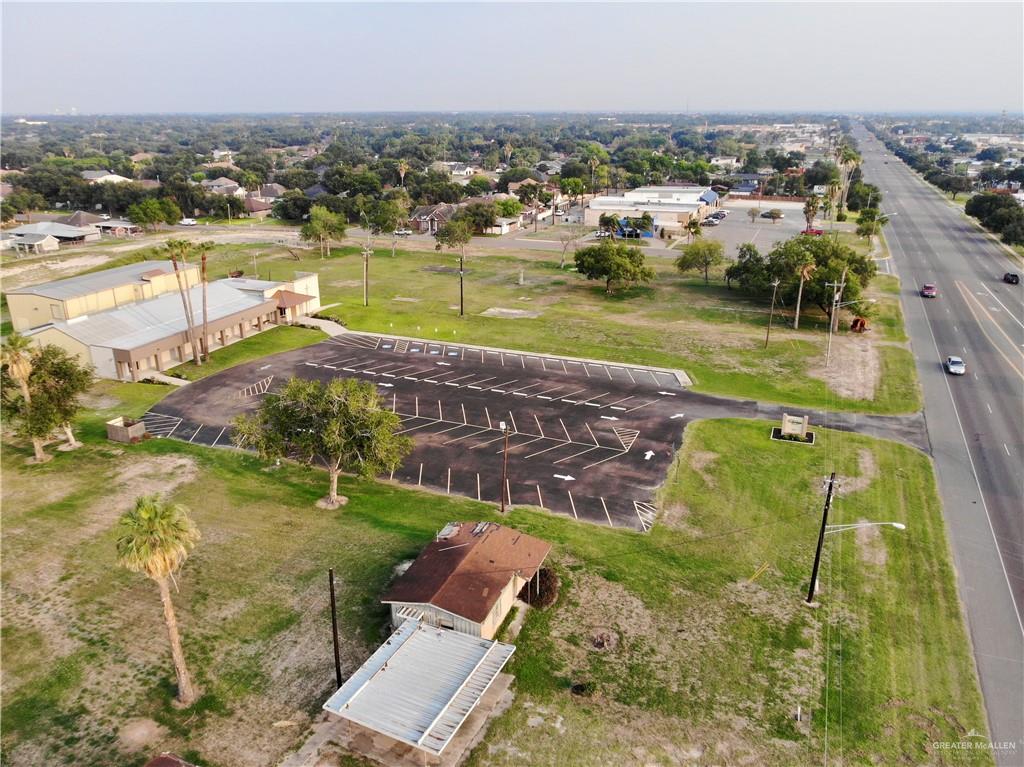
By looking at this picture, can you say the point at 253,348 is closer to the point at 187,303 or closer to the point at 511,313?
the point at 187,303

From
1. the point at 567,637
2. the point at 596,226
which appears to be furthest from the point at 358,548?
the point at 596,226

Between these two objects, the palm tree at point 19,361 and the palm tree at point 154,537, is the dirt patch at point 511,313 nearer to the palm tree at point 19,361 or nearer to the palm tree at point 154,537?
the palm tree at point 19,361

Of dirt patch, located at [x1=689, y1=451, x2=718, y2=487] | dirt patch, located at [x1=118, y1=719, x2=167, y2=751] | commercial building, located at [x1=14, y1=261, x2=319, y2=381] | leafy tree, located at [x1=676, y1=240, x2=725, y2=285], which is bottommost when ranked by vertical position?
dirt patch, located at [x1=118, y1=719, x2=167, y2=751]

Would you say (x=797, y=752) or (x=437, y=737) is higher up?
(x=437, y=737)

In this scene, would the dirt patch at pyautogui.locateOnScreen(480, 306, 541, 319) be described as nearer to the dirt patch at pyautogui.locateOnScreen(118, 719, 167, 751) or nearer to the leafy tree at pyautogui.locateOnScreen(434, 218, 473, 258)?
the leafy tree at pyautogui.locateOnScreen(434, 218, 473, 258)

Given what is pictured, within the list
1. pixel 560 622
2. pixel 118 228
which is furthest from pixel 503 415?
pixel 118 228

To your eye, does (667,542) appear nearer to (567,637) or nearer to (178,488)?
(567,637)

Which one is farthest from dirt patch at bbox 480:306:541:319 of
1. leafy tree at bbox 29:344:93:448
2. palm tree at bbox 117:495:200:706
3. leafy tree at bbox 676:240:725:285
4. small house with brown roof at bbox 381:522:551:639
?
palm tree at bbox 117:495:200:706
